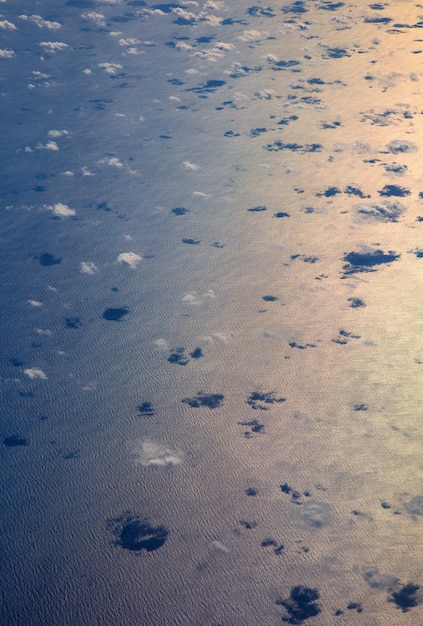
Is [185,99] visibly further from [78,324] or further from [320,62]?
[78,324]

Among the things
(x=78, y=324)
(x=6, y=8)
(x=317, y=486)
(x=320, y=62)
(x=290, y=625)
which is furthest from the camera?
(x=6, y=8)

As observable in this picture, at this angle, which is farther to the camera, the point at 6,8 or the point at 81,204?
the point at 6,8

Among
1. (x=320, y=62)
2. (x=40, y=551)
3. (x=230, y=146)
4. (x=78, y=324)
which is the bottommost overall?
(x=40, y=551)

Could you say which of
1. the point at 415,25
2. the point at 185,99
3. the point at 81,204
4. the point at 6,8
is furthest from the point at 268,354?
the point at 6,8

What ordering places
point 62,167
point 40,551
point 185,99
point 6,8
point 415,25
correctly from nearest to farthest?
point 40,551 < point 62,167 < point 185,99 < point 415,25 < point 6,8

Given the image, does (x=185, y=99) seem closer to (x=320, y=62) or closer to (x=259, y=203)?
(x=320, y=62)

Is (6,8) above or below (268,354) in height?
above

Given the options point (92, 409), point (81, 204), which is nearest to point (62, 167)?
point (81, 204)
